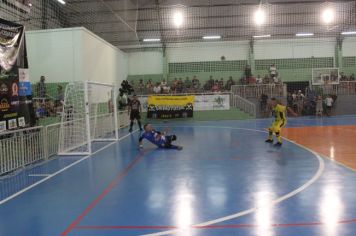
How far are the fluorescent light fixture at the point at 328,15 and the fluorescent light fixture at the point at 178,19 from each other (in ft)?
37.0

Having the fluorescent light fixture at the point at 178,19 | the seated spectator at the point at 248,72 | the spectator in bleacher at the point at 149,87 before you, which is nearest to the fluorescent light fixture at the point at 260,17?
the seated spectator at the point at 248,72

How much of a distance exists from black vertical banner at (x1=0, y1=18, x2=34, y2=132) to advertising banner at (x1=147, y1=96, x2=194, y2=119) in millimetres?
16902

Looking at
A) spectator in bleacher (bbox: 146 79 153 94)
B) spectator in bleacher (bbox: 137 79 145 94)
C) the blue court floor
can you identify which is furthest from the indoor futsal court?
spectator in bleacher (bbox: 137 79 145 94)

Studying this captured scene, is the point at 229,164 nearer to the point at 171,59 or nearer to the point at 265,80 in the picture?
the point at 265,80

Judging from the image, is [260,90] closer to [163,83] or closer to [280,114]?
[163,83]

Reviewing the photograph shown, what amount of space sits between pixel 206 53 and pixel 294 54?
7725 millimetres

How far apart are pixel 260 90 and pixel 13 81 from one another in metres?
21.5

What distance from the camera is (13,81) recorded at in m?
10.2

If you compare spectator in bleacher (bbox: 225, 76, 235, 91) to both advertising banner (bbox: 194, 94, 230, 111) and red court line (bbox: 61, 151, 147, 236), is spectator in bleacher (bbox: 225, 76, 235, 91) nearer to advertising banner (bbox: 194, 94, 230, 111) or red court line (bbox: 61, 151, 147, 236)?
advertising banner (bbox: 194, 94, 230, 111)

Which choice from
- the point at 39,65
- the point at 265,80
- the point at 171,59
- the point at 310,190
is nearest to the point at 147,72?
the point at 171,59

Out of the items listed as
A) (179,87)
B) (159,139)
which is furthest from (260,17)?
(159,139)

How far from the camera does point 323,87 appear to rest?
29875 millimetres

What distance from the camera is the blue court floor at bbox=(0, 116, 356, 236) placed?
5285 millimetres

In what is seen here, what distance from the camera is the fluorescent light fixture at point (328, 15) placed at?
29.2 metres
